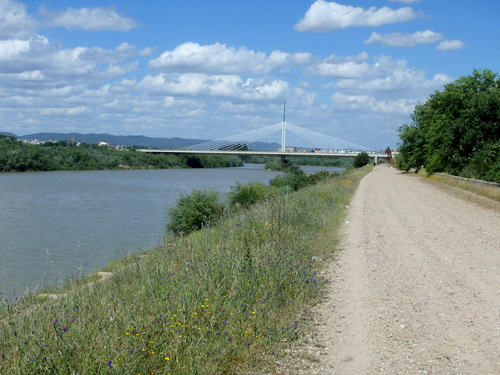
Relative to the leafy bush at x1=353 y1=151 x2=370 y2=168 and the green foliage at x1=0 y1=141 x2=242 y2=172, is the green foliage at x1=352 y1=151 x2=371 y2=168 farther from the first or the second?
the green foliage at x1=0 y1=141 x2=242 y2=172

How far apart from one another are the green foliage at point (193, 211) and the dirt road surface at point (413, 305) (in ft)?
31.0

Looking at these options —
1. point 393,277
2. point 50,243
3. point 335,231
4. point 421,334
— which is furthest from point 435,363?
point 50,243

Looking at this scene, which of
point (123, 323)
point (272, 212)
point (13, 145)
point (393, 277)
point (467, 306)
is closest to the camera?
point (123, 323)

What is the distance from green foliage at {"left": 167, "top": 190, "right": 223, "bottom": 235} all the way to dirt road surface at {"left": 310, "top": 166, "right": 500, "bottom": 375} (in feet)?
31.0

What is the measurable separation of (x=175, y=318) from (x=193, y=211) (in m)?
17.2

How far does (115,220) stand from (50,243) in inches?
277

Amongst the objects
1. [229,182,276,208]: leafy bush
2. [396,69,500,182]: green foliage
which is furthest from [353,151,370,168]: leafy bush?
[229,182,276,208]: leafy bush

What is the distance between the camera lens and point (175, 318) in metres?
5.11

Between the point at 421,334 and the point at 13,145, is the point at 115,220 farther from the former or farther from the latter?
the point at 13,145

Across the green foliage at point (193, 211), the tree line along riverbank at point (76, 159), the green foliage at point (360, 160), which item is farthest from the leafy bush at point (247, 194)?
the green foliage at point (360, 160)

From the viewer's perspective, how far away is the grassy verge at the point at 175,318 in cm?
431

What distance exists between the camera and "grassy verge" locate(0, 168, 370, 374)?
14.1ft

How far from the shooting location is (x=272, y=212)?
1206cm

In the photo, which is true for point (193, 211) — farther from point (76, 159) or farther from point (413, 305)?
point (76, 159)
